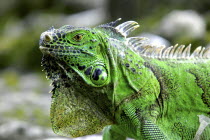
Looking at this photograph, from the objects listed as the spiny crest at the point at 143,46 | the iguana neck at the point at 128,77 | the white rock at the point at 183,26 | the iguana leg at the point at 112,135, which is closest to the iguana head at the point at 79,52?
the iguana neck at the point at 128,77

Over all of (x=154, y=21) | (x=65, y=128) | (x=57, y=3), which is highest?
(x=65, y=128)

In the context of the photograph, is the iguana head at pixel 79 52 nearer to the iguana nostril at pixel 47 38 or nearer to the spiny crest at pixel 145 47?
the iguana nostril at pixel 47 38

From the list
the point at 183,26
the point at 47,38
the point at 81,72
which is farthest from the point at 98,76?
the point at 183,26

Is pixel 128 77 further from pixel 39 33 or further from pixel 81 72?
pixel 39 33

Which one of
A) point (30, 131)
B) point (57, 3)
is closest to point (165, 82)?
point (30, 131)

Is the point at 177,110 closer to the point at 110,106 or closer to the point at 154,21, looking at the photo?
the point at 110,106

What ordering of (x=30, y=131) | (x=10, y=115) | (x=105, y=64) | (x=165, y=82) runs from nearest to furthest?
(x=105, y=64)
(x=165, y=82)
(x=30, y=131)
(x=10, y=115)
